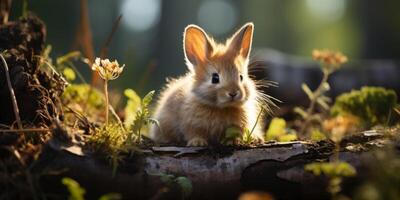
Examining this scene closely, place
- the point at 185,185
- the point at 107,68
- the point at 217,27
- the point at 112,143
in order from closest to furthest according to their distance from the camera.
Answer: the point at 185,185, the point at 112,143, the point at 107,68, the point at 217,27

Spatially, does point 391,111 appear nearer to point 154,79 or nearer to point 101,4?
point 154,79

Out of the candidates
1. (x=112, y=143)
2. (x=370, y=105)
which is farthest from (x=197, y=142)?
(x=370, y=105)

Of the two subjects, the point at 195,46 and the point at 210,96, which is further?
the point at 195,46

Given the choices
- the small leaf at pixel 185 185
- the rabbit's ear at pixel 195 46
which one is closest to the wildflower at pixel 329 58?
the rabbit's ear at pixel 195 46

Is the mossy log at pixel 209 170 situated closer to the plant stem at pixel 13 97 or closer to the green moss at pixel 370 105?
the plant stem at pixel 13 97

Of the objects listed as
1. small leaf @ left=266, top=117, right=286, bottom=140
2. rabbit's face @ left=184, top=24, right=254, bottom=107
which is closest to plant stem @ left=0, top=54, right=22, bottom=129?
rabbit's face @ left=184, top=24, right=254, bottom=107

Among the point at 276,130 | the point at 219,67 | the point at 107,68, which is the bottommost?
the point at 276,130

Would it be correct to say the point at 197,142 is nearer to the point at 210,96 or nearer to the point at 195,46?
the point at 210,96
